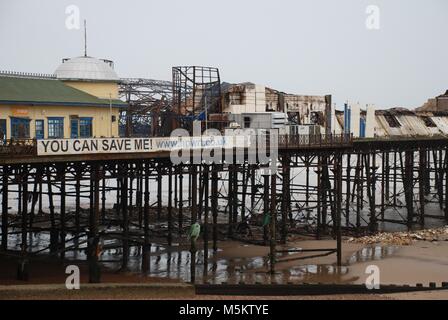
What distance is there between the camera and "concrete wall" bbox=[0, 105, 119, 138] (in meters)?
26.9

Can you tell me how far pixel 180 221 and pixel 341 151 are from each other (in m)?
10.4

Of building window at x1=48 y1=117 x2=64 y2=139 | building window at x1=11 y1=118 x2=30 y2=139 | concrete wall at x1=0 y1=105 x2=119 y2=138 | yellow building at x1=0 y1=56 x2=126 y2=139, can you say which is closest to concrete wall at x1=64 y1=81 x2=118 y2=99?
yellow building at x1=0 y1=56 x2=126 y2=139

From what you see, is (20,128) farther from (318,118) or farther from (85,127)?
(318,118)

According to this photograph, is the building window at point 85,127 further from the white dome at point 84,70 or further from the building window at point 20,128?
the white dome at point 84,70

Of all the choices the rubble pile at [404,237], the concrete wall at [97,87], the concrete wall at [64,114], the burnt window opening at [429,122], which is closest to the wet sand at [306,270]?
the rubble pile at [404,237]

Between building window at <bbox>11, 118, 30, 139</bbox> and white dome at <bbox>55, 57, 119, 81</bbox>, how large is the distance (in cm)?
684

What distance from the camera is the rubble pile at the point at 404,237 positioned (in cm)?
3809

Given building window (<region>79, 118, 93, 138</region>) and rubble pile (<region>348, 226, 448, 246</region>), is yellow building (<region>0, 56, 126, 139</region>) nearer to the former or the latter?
building window (<region>79, 118, 93, 138</region>)

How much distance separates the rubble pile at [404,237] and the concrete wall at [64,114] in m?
15.7

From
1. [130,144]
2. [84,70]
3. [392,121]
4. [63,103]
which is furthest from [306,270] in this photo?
[392,121]

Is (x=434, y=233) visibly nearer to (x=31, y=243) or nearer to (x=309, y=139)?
(x=309, y=139)

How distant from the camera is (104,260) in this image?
30.9 m

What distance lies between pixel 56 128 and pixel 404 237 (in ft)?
68.7

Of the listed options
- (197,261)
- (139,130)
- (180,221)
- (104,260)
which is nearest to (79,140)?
(104,260)
